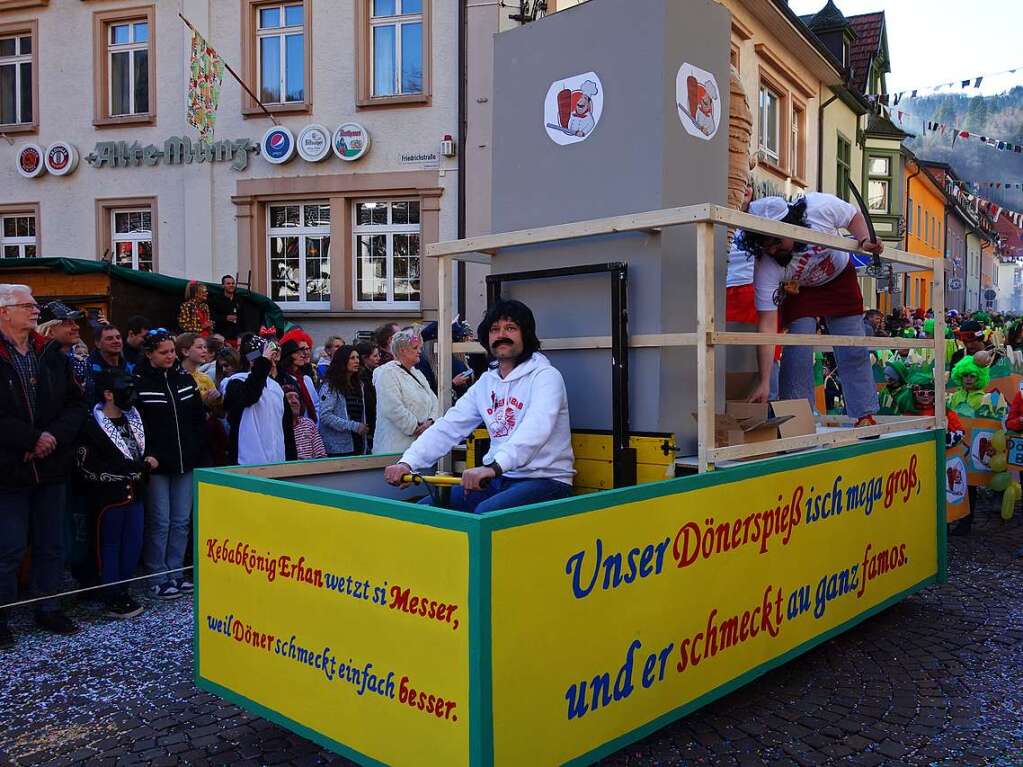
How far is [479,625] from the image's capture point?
8.87ft

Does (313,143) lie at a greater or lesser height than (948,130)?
lesser

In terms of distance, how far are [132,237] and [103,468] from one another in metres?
11.3

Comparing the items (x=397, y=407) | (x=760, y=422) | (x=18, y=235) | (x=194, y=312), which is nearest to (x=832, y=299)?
(x=760, y=422)

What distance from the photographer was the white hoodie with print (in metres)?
3.87

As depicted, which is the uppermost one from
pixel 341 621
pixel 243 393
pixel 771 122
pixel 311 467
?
pixel 771 122

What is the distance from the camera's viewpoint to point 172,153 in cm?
1517

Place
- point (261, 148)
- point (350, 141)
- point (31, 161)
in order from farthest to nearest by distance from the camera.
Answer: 1. point (31, 161)
2. point (261, 148)
3. point (350, 141)

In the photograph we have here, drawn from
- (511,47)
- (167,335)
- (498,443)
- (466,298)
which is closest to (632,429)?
(498,443)

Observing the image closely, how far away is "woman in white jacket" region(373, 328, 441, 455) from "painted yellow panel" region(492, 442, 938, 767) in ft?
9.62

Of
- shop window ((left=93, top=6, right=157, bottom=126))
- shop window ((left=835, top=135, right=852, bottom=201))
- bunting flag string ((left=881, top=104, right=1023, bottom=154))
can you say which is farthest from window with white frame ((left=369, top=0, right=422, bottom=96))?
shop window ((left=835, top=135, right=852, bottom=201))

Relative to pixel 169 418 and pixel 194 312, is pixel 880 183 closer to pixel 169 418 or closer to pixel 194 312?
pixel 194 312

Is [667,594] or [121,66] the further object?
[121,66]

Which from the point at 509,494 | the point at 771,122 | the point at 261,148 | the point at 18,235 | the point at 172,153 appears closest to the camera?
the point at 509,494

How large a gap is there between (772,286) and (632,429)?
1.35 m
